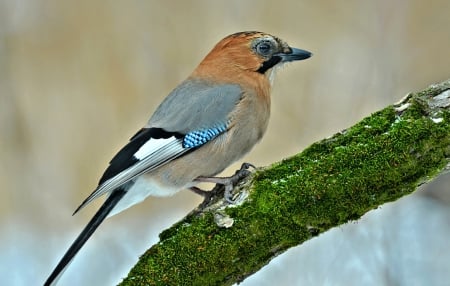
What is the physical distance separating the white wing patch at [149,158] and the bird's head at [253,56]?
1.92ft

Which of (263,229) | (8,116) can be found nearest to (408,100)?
(263,229)

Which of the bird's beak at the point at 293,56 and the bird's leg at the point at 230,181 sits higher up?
the bird's beak at the point at 293,56

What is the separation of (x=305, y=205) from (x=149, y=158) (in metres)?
0.93

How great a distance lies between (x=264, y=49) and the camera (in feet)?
11.2

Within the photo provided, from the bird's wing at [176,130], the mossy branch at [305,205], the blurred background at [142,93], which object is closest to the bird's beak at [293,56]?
the bird's wing at [176,130]

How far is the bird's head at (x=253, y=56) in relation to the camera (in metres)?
3.40

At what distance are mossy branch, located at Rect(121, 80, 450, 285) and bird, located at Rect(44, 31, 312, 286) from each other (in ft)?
1.48

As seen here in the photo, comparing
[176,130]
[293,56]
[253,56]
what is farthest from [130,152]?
[293,56]

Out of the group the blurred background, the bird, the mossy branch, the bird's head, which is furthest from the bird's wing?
the blurred background

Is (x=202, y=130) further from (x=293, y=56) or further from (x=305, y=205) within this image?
(x=305, y=205)

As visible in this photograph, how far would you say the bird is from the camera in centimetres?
282

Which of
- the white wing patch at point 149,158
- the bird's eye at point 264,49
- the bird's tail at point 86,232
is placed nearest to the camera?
the bird's tail at point 86,232

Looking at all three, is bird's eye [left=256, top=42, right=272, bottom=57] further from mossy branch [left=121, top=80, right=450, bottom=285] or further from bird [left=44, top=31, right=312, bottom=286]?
mossy branch [left=121, top=80, right=450, bottom=285]

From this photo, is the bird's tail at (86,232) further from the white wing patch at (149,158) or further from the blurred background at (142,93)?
the blurred background at (142,93)
